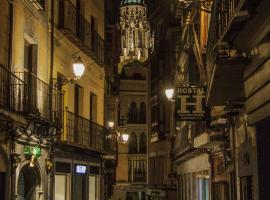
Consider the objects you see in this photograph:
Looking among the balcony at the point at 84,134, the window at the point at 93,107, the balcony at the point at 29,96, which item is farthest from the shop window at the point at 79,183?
the balcony at the point at 29,96

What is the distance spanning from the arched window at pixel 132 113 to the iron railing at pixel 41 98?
47515mm

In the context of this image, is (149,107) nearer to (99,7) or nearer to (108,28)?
(108,28)

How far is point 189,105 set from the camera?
1830 centimetres

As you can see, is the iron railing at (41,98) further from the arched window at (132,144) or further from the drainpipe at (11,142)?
the arched window at (132,144)

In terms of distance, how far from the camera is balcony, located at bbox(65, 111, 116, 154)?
73.2 feet

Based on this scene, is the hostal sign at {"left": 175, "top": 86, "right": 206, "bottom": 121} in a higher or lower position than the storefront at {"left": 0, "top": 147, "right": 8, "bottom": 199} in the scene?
higher

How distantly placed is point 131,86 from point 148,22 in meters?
12.1

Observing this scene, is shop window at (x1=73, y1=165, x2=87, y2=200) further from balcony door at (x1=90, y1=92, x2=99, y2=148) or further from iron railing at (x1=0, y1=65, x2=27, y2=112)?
iron railing at (x1=0, y1=65, x2=27, y2=112)

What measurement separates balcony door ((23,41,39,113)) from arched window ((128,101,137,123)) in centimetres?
4890

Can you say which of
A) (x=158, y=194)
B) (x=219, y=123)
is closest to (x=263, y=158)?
(x=219, y=123)

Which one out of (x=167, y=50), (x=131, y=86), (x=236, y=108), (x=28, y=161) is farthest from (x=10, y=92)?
(x=131, y=86)

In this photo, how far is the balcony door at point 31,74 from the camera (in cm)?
1733

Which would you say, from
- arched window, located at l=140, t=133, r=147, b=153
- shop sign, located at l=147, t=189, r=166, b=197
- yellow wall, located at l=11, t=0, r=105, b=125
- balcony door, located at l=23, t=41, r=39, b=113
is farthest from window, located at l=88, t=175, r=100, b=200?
arched window, located at l=140, t=133, r=147, b=153

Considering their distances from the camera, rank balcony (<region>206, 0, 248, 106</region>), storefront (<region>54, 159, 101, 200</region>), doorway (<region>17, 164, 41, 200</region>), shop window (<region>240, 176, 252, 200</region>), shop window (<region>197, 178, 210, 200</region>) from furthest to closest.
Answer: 1. shop window (<region>197, 178, 210, 200</region>)
2. storefront (<region>54, 159, 101, 200</region>)
3. doorway (<region>17, 164, 41, 200</region>)
4. shop window (<region>240, 176, 252, 200</region>)
5. balcony (<region>206, 0, 248, 106</region>)
